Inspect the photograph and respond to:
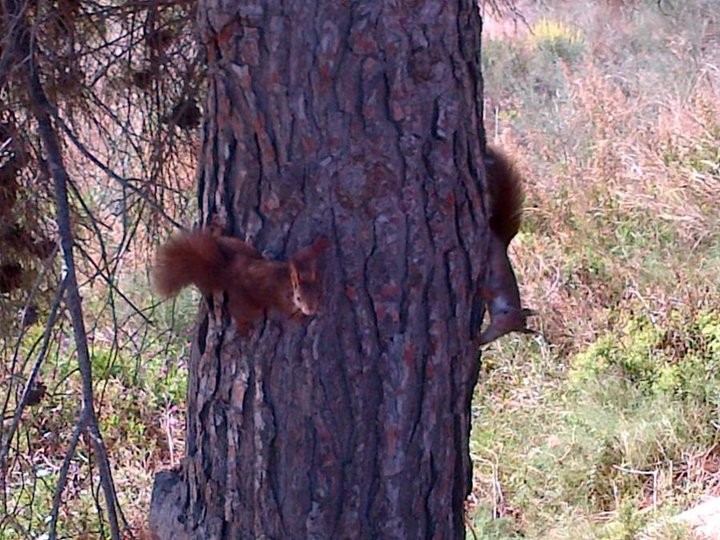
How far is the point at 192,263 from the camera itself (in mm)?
1278

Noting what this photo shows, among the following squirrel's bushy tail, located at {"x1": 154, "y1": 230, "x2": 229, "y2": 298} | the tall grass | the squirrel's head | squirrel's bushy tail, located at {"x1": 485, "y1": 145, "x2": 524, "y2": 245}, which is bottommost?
the squirrel's head

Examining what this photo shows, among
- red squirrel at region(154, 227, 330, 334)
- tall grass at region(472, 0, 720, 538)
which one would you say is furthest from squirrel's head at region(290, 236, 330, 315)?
tall grass at region(472, 0, 720, 538)

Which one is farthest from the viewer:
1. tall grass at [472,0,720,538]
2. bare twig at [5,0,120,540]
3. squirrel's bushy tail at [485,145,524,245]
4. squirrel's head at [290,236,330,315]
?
tall grass at [472,0,720,538]

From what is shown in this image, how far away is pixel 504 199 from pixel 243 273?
1.40ft

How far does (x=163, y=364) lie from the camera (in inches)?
153

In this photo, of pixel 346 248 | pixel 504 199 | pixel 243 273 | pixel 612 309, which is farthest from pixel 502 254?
pixel 612 309

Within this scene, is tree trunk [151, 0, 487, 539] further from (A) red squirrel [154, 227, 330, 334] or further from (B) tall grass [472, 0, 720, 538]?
(B) tall grass [472, 0, 720, 538]

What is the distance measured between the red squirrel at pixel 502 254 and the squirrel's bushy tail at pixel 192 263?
365 mm

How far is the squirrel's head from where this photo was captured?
126 centimetres

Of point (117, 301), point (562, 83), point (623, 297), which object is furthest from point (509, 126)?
point (117, 301)

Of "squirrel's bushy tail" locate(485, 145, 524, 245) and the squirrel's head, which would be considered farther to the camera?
"squirrel's bushy tail" locate(485, 145, 524, 245)

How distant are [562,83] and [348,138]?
5.12 m

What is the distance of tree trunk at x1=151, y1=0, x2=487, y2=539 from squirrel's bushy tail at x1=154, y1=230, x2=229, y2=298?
50 mm

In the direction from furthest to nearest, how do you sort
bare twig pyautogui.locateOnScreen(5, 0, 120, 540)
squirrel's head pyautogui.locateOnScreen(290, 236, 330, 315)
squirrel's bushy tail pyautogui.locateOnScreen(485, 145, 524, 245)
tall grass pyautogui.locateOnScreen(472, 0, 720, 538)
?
1. tall grass pyautogui.locateOnScreen(472, 0, 720, 538)
2. squirrel's bushy tail pyautogui.locateOnScreen(485, 145, 524, 245)
3. bare twig pyautogui.locateOnScreen(5, 0, 120, 540)
4. squirrel's head pyautogui.locateOnScreen(290, 236, 330, 315)
